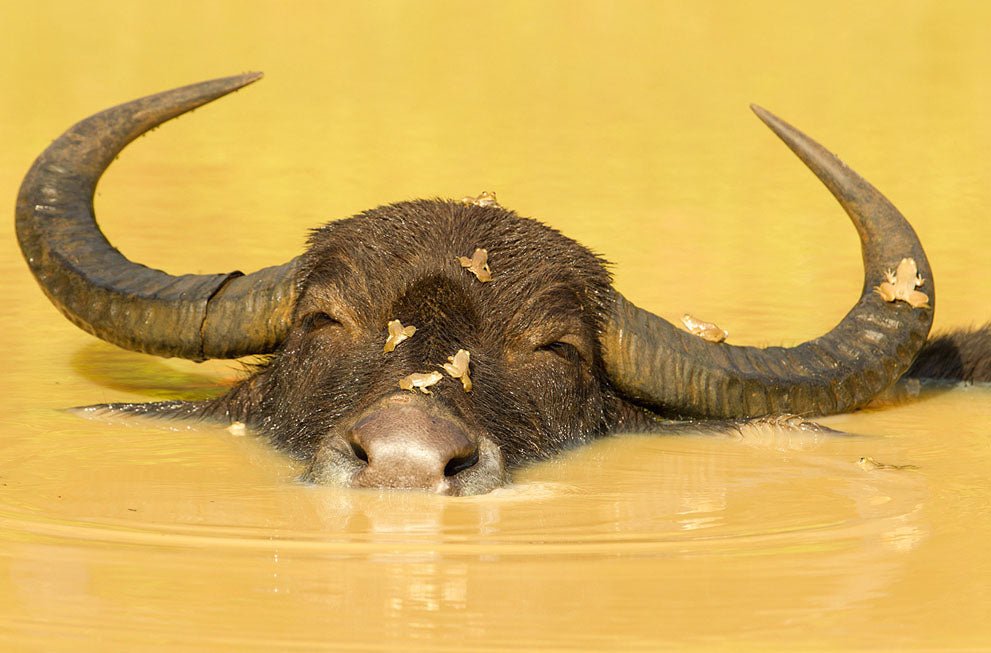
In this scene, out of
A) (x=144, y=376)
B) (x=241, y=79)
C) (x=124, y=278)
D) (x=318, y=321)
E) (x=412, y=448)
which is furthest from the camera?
(x=144, y=376)

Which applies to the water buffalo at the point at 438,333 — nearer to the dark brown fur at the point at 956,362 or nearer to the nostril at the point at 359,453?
the nostril at the point at 359,453

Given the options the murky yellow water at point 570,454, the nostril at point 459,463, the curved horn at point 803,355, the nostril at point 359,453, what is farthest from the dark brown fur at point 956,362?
the nostril at point 359,453

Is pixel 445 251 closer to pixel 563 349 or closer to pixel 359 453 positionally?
pixel 563 349

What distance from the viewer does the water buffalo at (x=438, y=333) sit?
5.57m

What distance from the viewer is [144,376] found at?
8078 millimetres

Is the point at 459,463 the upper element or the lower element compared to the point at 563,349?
lower

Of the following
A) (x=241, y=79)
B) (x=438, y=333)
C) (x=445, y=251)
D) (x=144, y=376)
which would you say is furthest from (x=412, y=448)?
(x=144, y=376)

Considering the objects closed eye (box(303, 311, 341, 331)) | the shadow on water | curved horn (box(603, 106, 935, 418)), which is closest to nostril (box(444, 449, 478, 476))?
closed eye (box(303, 311, 341, 331))

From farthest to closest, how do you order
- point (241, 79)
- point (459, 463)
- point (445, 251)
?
1. point (241, 79)
2. point (445, 251)
3. point (459, 463)

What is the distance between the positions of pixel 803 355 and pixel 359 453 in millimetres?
2480

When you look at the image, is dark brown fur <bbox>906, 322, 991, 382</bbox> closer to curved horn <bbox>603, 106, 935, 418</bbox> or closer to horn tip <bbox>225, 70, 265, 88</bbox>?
curved horn <bbox>603, 106, 935, 418</bbox>

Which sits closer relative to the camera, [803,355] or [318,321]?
[318,321]

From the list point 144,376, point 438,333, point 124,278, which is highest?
point 124,278

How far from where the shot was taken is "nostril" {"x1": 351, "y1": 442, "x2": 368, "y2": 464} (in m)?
5.24
